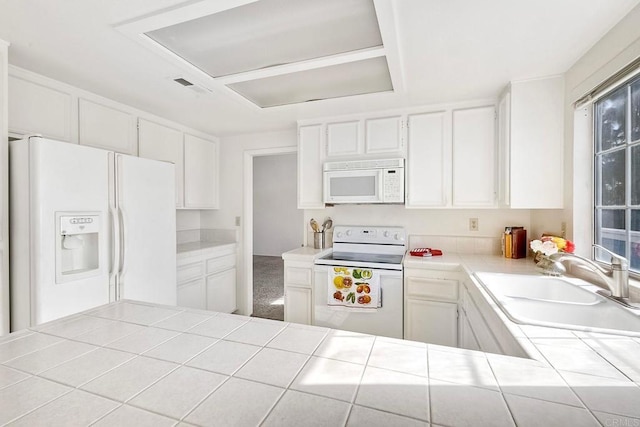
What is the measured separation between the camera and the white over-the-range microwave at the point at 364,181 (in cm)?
258

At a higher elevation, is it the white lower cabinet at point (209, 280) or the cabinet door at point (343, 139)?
the cabinet door at point (343, 139)

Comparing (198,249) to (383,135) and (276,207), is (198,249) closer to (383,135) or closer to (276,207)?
(383,135)

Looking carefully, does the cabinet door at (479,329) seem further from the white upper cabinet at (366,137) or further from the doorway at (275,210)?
the doorway at (275,210)

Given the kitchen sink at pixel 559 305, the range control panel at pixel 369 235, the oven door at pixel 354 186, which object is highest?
the oven door at pixel 354 186

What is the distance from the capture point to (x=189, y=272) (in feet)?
9.34

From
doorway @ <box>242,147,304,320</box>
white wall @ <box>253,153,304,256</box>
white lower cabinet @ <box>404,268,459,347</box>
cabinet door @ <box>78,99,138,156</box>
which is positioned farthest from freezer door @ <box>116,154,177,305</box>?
white wall @ <box>253,153,304,256</box>

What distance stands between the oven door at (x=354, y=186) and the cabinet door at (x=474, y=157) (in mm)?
643

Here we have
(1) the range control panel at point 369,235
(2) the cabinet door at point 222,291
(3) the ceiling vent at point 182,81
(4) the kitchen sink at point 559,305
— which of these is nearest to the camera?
(4) the kitchen sink at point 559,305

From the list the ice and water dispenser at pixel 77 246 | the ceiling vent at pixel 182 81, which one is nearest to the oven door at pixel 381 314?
the ice and water dispenser at pixel 77 246

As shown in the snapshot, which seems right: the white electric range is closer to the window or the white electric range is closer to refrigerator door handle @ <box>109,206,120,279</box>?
the window

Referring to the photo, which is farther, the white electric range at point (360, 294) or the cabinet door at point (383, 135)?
the cabinet door at point (383, 135)

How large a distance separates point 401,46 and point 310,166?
1.48m

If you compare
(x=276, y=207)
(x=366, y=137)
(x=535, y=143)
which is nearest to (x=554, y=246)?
(x=535, y=143)

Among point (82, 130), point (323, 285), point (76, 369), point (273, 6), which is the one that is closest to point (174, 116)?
point (82, 130)
